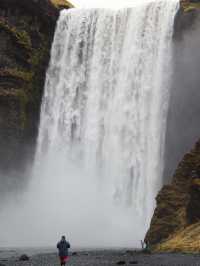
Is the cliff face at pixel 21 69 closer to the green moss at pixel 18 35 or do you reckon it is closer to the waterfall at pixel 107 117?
the green moss at pixel 18 35

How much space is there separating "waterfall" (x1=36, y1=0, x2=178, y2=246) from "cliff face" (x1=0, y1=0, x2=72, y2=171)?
1.31m

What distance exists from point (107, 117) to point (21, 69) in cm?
1270

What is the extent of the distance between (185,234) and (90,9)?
45.1 m

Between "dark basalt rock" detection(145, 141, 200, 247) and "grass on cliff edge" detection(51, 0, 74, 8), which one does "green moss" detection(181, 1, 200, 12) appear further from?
"dark basalt rock" detection(145, 141, 200, 247)

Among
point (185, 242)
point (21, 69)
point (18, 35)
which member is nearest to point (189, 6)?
point (18, 35)

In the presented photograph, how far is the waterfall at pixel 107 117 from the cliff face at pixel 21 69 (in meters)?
1.31

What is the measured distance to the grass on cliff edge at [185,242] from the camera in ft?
98.9

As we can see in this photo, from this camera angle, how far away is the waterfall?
2255 inches

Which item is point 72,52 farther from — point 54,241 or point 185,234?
point 185,234

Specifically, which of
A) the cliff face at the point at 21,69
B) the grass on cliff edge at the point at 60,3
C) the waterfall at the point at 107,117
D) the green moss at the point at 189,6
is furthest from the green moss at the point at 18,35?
the green moss at the point at 189,6

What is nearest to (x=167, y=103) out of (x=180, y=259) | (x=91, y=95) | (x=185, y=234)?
(x=91, y=95)

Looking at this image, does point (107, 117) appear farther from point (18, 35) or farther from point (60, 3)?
point (60, 3)

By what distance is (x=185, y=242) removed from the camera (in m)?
31.0

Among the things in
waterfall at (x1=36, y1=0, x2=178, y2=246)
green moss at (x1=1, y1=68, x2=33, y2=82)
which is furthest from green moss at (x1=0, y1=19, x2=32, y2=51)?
waterfall at (x1=36, y1=0, x2=178, y2=246)
